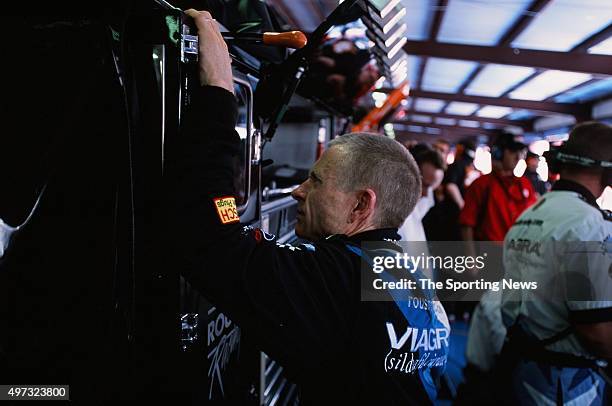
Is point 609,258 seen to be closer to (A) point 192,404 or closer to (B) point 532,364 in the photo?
(B) point 532,364

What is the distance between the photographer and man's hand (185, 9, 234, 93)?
109 centimetres

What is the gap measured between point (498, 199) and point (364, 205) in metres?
3.04

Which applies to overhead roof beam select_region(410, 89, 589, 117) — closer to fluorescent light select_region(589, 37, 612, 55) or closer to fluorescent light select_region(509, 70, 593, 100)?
fluorescent light select_region(509, 70, 593, 100)

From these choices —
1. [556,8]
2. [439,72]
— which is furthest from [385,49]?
[439,72]

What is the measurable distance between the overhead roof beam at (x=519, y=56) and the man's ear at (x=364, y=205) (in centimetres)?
733

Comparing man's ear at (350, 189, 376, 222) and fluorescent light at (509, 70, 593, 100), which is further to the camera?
fluorescent light at (509, 70, 593, 100)

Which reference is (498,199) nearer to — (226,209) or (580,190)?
(580,190)

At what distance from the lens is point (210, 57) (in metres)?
1.09

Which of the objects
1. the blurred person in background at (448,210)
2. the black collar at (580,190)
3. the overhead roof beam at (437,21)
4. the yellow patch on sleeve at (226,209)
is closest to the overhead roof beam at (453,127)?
the overhead roof beam at (437,21)

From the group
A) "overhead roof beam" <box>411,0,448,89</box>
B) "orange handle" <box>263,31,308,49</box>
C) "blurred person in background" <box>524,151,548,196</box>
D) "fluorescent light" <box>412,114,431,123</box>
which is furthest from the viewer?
"fluorescent light" <box>412,114,431,123</box>

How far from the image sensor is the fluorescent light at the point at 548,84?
9445 mm

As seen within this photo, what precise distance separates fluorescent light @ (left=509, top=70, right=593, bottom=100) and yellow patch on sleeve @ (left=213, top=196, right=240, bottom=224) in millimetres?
9182

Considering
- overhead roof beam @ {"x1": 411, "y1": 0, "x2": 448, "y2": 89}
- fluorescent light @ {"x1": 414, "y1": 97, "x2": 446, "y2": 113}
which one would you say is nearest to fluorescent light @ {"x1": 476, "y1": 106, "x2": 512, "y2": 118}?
fluorescent light @ {"x1": 414, "y1": 97, "x2": 446, "y2": 113}

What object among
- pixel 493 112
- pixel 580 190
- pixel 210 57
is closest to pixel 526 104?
pixel 493 112
